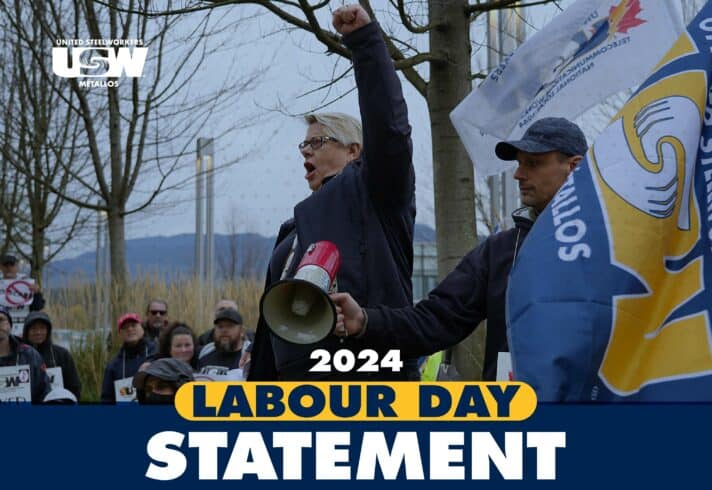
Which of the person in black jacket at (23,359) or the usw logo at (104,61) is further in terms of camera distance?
the usw logo at (104,61)

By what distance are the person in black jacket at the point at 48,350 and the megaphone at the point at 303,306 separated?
863cm

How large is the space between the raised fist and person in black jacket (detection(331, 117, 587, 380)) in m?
0.56

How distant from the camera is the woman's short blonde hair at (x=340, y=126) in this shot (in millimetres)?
4215

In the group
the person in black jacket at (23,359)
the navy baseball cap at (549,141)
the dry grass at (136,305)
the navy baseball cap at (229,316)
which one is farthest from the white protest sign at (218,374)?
the dry grass at (136,305)

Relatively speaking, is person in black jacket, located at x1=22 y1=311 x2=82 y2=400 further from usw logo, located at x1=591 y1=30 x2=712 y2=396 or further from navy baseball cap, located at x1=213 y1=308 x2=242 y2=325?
usw logo, located at x1=591 y1=30 x2=712 y2=396

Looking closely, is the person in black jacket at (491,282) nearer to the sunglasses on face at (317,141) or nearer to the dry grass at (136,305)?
the sunglasses on face at (317,141)

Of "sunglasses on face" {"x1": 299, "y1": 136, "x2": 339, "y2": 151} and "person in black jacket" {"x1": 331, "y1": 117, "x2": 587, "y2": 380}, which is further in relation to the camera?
"sunglasses on face" {"x1": 299, "y1": 136, "x2": 339, "y2": 151}

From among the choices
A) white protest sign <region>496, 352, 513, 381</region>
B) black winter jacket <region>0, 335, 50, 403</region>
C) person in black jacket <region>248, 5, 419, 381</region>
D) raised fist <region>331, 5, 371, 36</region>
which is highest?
raised fist <region>331, 5, 371, 36</region>

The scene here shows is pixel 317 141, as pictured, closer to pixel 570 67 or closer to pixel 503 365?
pixel 503 365

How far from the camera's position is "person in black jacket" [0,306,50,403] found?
9.99 metres

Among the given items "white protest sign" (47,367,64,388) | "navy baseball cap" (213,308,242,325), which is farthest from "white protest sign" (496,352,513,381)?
"white protest sign" (47,367,64,388)

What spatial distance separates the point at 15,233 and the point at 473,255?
67.0 feet

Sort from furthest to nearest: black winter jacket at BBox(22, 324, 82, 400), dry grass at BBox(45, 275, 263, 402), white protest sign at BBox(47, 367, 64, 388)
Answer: dry grass at BBox(45, 275, 263, 402) < black winter jacket at BBox(22, 324, 82, 400) < white protest sign at BBox(47, 367, 64, 388)

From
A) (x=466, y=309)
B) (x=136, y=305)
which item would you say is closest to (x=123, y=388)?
(x=136, y=305)
